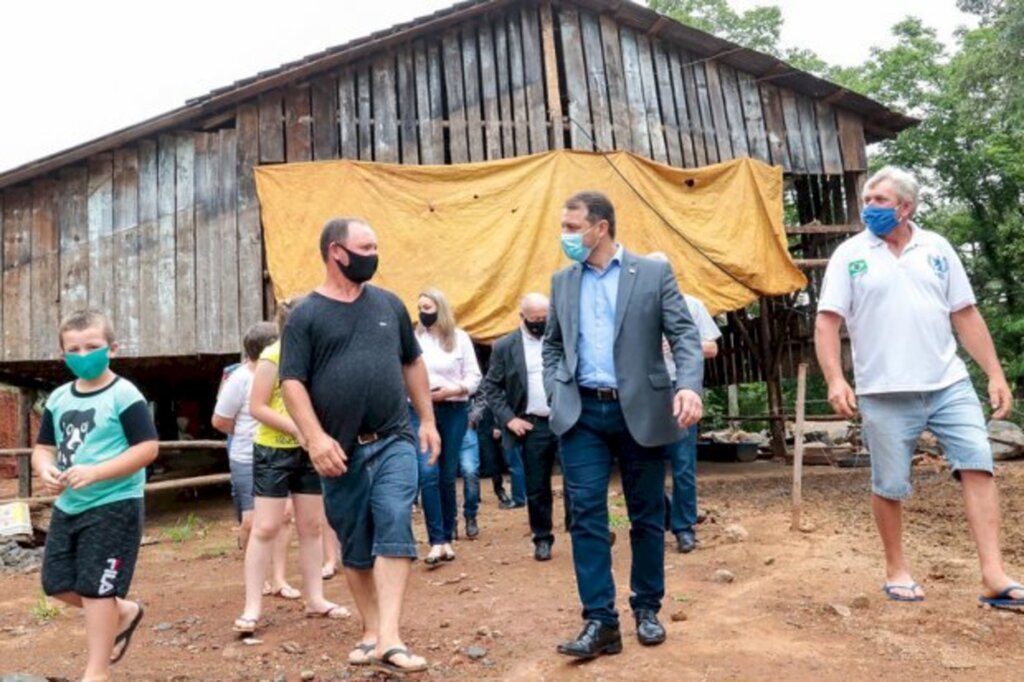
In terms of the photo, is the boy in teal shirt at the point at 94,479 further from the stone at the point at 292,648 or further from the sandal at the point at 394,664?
the sandal at the point at 394,664

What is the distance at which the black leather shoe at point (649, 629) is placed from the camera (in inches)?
148

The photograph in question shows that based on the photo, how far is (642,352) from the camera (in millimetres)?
3787

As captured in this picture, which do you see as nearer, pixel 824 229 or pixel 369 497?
pixel 369 497

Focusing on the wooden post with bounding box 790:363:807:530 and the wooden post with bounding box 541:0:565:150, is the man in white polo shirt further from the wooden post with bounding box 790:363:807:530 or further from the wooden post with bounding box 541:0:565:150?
the wooden post with bounding box 541:0:565:150

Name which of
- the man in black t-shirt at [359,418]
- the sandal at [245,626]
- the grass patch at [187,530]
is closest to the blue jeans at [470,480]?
the sandal at [245,626]

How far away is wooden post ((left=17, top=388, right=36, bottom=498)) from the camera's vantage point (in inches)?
480

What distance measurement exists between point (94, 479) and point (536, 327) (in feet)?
10.7

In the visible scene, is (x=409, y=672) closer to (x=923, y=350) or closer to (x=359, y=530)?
(x=359, y=530)

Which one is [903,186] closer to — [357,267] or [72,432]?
[357,267]

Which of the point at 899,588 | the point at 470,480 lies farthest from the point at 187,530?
the point at 899,588

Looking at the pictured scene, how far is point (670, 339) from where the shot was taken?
3.80 meters

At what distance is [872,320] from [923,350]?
256 millimetres

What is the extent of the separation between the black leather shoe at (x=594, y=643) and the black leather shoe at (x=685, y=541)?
7.11 ft

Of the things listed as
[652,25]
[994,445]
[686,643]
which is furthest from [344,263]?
[994,445]
